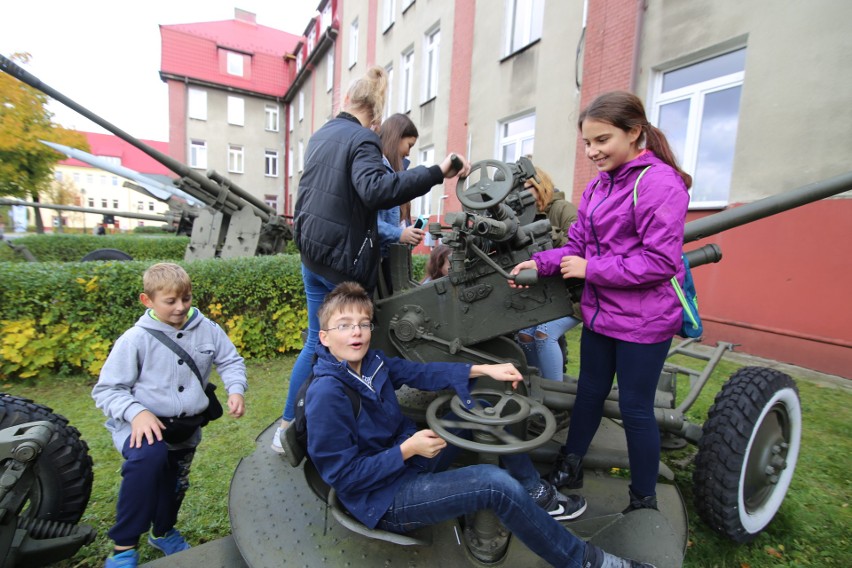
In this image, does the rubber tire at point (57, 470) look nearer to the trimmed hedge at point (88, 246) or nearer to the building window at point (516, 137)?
the building window at point (516, 137)

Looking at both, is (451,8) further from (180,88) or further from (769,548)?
(180,88)

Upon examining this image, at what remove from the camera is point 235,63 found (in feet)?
92.6

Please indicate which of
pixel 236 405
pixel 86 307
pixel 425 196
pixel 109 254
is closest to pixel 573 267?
pixel 236 405

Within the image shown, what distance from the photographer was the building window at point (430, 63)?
12461 mm

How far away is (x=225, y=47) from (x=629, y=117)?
3242cm

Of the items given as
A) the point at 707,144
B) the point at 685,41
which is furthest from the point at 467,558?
Answer: the point at 685,41

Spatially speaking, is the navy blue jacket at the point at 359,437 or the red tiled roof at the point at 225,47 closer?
the navy blue jacket at the point at 359,437

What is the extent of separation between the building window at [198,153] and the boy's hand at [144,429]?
2912 cm

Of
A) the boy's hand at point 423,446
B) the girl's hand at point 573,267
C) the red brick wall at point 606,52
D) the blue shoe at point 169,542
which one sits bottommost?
the blue shoe at point 169,542

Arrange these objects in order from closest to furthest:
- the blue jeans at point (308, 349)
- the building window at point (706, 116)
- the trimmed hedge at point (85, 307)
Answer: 1. the blue jeans at point (308, 349)
2. the trimmed hedge at point (85, 307)
3. the building window at point (706, 116)

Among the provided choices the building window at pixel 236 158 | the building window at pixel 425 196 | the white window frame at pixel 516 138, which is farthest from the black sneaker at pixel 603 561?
the building window at pixel 236 158

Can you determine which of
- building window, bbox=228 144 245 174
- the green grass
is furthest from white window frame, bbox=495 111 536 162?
building window, bbox=228 144 245 174

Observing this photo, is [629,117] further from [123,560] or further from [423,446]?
[123,560]

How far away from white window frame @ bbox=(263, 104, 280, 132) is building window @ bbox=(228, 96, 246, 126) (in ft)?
4.38
